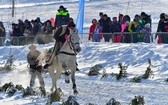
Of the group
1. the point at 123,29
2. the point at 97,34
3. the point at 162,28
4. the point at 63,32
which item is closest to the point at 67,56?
the point at 63,32

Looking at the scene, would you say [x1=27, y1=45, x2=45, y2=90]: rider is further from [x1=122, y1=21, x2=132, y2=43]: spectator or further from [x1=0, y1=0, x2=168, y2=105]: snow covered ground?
[x1=122, y1=21, x2=132, y2=43]: spectator

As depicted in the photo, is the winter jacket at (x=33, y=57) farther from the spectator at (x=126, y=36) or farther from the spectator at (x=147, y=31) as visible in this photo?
the spectator at (x=126, y=36)

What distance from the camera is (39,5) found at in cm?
6256

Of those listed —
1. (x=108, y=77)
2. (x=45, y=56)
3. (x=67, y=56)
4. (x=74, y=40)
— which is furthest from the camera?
(x=108, y=77)

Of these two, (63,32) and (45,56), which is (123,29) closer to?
(45,56)

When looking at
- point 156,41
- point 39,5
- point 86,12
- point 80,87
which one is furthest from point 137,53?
point 39,5

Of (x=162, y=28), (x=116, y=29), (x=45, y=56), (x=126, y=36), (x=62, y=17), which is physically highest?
(x=62, y=17)

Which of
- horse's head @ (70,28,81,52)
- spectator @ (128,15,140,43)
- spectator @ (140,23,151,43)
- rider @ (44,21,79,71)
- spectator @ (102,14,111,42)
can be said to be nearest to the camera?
horse's head @ (70,28,81,52)

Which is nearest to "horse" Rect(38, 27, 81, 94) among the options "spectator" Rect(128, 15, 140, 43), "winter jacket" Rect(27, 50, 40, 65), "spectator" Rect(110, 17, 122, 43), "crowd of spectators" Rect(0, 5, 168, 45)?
"winter jacket" Rect(27, 50, 40, 65)

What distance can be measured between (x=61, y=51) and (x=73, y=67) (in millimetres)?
569

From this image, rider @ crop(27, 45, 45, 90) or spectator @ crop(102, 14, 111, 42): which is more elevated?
spectator @ crop(102, 14, 111, 42)

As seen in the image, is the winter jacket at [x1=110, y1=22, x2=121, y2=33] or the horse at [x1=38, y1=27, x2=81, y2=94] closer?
the horse at [x1=38, y1=27, x2=81, y2=94]

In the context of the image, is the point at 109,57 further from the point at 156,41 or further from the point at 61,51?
the point at 61,51

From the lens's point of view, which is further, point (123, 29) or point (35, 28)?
point (35, 28)
